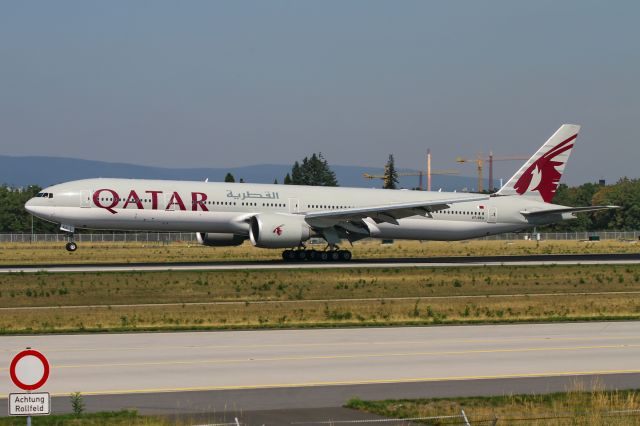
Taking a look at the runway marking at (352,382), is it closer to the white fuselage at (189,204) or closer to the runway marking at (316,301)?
the runway marking at (316,301)

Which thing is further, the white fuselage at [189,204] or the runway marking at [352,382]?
the white fuselage at [189,204]

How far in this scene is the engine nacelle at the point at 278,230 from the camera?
179 feet

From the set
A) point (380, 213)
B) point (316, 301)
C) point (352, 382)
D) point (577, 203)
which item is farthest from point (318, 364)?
point (577, 203)

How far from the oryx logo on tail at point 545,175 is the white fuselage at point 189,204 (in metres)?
8.79

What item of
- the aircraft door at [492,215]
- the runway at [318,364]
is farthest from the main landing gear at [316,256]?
the runway at [318,364]

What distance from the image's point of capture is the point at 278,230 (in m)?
54.7

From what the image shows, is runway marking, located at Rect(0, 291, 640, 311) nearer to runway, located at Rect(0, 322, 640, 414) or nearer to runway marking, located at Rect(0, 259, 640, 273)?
runway, located at Rect(0, 322, 640, 414)

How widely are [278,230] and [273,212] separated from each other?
3750 millimetres

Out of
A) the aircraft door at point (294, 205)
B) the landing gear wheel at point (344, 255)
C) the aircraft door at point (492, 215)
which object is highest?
the aircraft door at point (294, 205)

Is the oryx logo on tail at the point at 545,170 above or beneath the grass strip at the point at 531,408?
above

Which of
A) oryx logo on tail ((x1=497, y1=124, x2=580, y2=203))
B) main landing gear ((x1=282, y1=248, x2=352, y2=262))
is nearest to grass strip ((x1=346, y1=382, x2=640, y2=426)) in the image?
main landing gear ((x1=282, y1=248, x2=352, y2=262))

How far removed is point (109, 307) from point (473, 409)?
20.6 meters

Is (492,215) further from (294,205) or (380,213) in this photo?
(294,205)

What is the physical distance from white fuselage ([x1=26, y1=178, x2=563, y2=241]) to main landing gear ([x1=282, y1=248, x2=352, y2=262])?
223 centimetres
